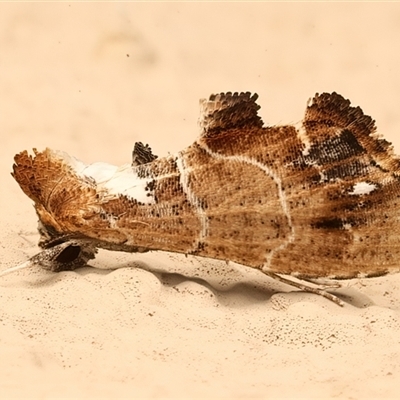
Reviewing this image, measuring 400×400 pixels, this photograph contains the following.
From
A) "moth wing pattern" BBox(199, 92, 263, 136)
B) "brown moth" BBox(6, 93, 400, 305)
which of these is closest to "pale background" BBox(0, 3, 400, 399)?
"brown moth" BBox(6, 93, 400, 305)

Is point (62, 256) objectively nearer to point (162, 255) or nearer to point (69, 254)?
point (69, 254)

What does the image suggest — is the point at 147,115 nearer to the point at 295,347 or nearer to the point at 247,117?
the point at 247,117

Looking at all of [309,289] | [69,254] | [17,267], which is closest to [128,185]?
[69,254]

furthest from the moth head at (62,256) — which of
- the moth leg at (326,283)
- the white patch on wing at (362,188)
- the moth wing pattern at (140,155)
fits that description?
the white patch on wing at (362,188)

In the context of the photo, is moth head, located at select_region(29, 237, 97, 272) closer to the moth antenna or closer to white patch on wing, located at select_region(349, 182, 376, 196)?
the moth antenna

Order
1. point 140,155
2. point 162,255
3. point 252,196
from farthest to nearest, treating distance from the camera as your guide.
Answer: point 162,255 → point 140,155 → point 252,196

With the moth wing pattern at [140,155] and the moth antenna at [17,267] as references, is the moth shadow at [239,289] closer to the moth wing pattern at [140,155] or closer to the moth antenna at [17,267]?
the moth antenna at [17,267]
